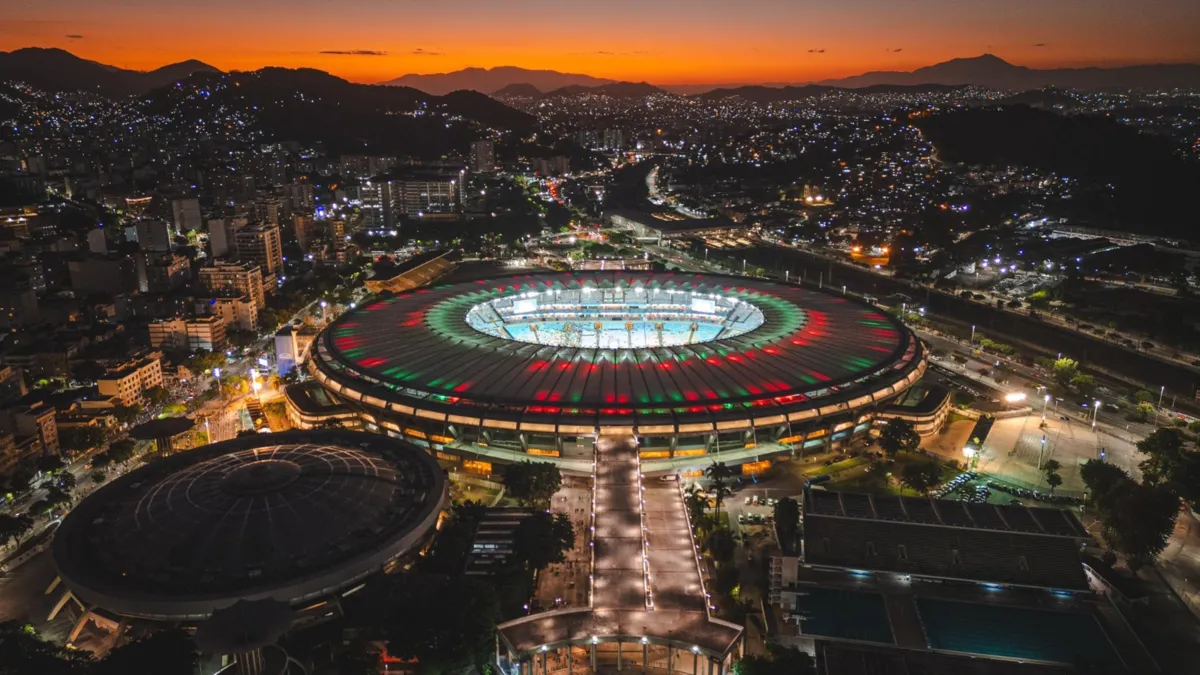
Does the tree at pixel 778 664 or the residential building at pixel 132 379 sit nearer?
the tree at pixel 778 664

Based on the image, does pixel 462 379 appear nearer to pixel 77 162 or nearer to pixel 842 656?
pixel 842 656

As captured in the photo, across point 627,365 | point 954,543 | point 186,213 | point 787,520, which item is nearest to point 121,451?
point 627,365

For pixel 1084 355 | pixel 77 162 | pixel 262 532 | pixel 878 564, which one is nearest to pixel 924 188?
pixel 1084 355

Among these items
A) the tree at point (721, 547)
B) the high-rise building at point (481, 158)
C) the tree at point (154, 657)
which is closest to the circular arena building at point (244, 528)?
the tree at point (154, 657)

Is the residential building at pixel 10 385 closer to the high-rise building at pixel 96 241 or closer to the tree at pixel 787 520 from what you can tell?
the high-rise building at pixel 96 241

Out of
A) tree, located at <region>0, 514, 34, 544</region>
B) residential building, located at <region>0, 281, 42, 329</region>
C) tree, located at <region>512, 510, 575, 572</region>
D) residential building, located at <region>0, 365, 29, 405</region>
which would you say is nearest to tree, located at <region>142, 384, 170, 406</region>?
residential building, located at <region>0, 365, 29, 405</region>

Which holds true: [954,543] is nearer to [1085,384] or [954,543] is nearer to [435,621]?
[435,621]

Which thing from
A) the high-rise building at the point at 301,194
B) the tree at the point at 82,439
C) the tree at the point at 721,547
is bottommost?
the tree at the point at 82,439

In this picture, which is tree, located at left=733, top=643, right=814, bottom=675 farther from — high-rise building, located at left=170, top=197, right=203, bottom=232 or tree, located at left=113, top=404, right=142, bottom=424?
high-rise building, located at left=170, top=197, right=203, bottom=232
